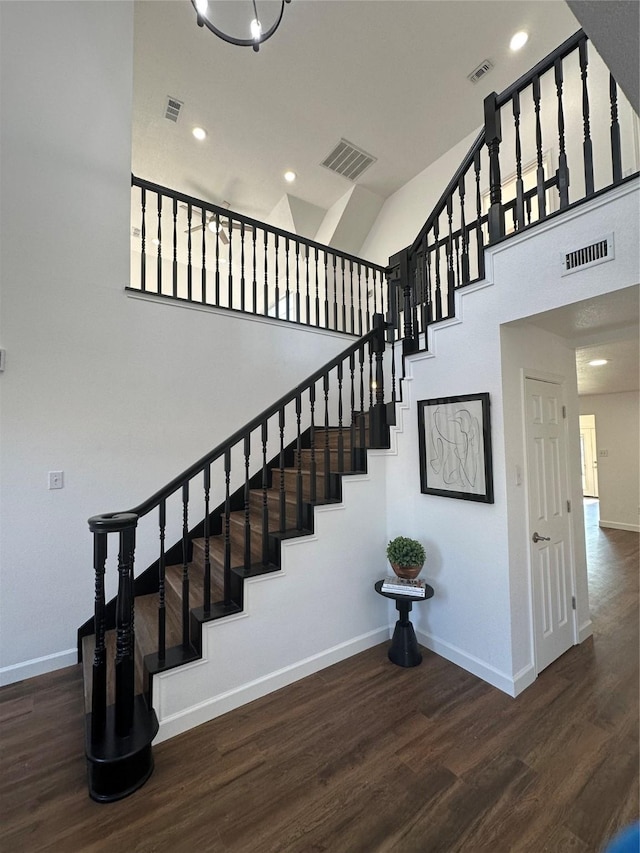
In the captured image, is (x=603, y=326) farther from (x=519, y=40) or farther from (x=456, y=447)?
(x=519, y=40)

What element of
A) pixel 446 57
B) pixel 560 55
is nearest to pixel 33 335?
pixel 560 55

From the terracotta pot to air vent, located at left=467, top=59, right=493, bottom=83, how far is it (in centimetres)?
542

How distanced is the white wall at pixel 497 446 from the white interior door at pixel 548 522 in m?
0.13

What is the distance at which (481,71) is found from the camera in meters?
4.16

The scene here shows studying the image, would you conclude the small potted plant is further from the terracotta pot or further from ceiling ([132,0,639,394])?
ceiling ([132,0,639,394])

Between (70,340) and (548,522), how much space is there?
3.73m

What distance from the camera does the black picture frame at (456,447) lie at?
2.39m

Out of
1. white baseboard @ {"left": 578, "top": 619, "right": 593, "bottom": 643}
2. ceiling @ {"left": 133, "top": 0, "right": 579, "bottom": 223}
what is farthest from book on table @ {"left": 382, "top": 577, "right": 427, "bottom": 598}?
ceiling @ {"left": 133, "top": 0, "right": 579, "bottom": 223}

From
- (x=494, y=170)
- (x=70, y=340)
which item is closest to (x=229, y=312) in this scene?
(x=70, y=340)

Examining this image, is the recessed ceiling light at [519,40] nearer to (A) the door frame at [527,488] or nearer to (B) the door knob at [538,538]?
(A) the door frame at [527,488]

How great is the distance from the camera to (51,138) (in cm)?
265

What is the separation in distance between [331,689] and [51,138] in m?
4.35

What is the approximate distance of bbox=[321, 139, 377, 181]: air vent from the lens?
5.13 meters


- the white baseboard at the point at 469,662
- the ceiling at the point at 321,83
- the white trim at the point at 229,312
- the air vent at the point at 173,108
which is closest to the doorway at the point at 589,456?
the ceiling at the point at 321,83
